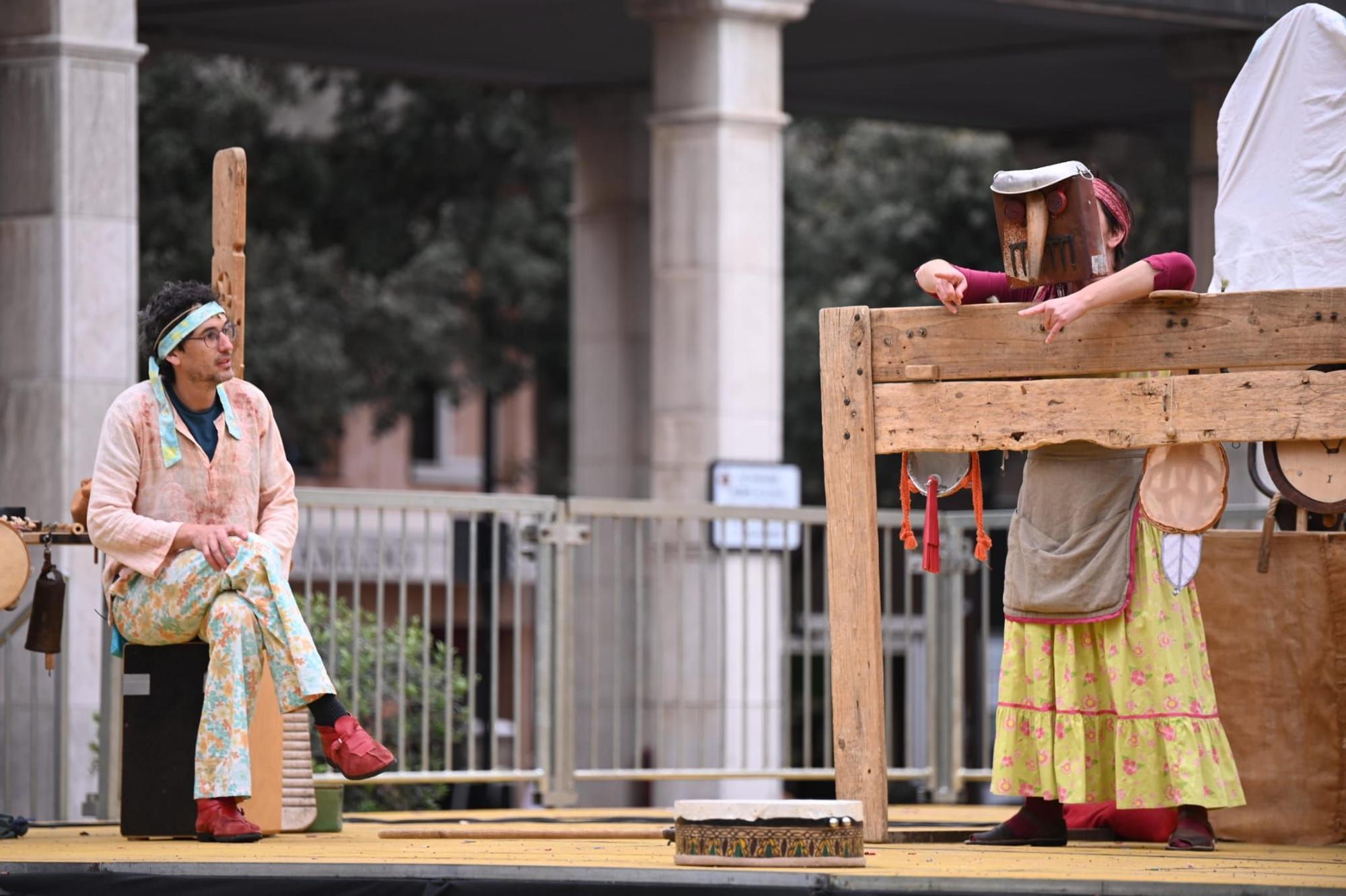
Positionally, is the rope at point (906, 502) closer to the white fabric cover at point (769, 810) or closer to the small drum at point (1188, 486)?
the small drum at point (1188, 486)

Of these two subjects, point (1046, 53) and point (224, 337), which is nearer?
point (224, 337)

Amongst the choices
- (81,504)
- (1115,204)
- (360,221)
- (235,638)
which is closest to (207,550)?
(235,638)

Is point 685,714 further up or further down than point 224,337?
further down

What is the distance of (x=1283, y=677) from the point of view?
690cm

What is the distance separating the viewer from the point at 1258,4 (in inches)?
504

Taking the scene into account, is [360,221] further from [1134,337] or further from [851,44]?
[1134,337]

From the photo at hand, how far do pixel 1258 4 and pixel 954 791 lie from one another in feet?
15.8

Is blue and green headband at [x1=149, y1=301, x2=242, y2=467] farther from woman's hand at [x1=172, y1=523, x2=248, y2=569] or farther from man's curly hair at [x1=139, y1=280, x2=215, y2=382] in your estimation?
woman's hand at [x1=172, y1=523, x2=248, y2=569]

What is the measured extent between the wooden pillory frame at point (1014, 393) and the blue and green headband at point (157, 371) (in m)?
1.79

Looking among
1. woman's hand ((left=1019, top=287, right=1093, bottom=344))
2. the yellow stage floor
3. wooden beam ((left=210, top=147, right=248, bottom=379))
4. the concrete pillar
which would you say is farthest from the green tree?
woman's hand ((left=1019, top=287, right=1093, bottom=344))

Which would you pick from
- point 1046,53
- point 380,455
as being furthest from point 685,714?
point 380,455

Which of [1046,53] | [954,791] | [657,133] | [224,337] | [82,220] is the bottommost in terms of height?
[954,791]

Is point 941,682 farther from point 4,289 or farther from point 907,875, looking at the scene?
point 907,875

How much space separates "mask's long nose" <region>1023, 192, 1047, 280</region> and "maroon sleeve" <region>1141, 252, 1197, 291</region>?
28 cm
